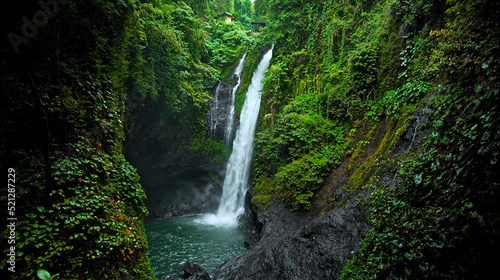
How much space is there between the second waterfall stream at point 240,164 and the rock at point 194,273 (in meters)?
5.84

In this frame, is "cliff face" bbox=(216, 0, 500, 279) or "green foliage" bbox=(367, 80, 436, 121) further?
"green foliage" bbox=(367, 80, 436, 121)

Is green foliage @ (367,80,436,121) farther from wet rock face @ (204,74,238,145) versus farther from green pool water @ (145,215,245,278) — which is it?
wet rock face @ (204,74,238,145)

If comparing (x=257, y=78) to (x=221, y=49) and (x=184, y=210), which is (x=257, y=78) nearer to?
(x=221, y=49)

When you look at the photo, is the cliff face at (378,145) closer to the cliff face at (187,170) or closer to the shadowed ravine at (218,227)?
the shadowed ravine at (218,227)

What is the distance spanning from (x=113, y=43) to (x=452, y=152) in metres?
8.18

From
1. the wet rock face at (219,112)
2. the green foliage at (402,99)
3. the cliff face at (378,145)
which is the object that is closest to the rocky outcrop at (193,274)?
the cliff face at (378,145)

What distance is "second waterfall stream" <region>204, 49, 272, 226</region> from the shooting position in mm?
13797

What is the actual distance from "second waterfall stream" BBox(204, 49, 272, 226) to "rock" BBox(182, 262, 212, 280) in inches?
230

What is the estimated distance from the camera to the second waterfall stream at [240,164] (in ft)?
45.3

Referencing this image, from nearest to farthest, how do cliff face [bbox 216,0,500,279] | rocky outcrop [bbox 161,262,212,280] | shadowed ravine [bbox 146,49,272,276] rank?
1. cliff face [bbox 216,0,500,279]
2. rocky outcrop [bbox 161,262,212,280]
3. shadowed ravine [bbox 146,49,272,276]

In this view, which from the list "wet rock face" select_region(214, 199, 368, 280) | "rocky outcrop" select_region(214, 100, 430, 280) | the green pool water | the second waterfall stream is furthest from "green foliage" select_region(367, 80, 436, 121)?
the second waterfall stream

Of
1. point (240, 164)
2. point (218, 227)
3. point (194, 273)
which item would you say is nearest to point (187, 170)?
point (240, 164)

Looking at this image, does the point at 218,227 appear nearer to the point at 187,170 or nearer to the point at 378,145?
the point at 187,170

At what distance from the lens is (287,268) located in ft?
18.5
